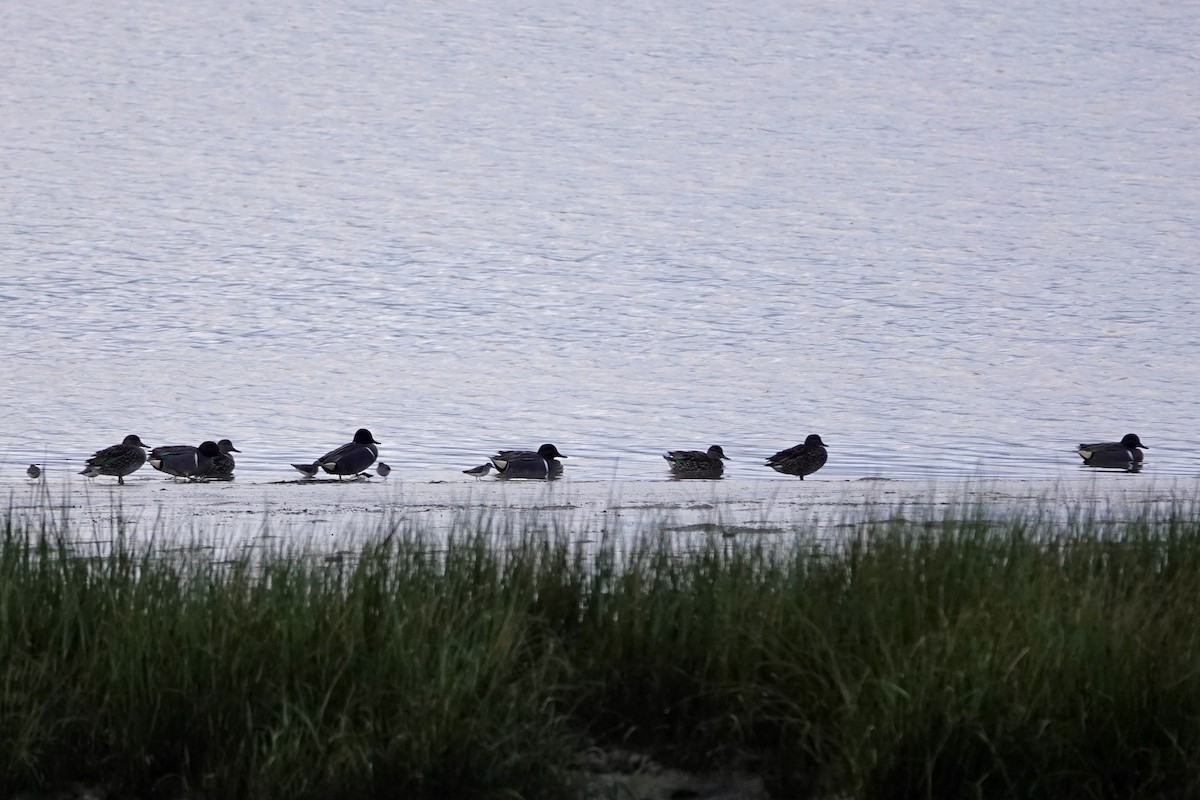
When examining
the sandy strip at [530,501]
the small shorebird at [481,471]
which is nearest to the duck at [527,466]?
the small shorebird at [481,471]

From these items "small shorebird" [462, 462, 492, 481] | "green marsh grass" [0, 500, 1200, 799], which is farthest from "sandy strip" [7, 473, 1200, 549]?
"green marsh grass" [0, 500, 1200, 799]

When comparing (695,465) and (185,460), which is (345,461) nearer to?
(185,460)

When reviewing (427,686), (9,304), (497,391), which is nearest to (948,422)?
(497,391)

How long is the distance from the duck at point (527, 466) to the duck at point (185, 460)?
289 cm

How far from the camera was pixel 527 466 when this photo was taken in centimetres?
1744

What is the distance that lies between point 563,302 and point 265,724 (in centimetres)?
5055

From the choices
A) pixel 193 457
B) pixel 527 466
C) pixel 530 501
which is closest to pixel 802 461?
pixel 527 466

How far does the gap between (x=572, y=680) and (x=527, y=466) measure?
1142 centimetres

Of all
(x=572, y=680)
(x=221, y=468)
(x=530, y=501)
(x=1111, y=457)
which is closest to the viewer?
(x=572, y=680)

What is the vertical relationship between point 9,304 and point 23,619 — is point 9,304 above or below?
above

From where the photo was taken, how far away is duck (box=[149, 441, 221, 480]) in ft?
55.7

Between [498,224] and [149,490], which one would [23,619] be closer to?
[149,490]

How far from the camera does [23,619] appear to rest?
6.00 meters

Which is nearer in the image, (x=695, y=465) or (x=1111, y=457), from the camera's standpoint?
(x=695, y=465)
